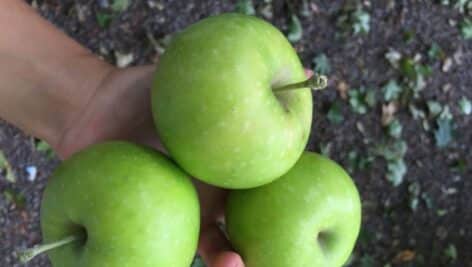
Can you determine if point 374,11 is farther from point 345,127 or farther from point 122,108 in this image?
point 122,108

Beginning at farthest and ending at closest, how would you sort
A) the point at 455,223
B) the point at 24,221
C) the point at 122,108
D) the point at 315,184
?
the point at 455,223 → the point at 24,221 → the point at 122,108 → the point at 315,184

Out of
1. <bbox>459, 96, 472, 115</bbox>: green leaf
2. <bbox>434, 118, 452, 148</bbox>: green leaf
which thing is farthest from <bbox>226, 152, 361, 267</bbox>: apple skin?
<bbox>459, 96, 472, 115</bbox>: green leaf

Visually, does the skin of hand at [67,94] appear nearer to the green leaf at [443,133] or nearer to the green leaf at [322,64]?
the green leaf at [322,64]

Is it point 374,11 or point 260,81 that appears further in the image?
point 374,11

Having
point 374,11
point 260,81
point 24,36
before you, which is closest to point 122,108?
point 24,36

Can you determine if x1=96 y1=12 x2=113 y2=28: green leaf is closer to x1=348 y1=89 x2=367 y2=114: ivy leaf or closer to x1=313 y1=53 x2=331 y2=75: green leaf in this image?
x1=313 y1=53 x2=331 y2=75: green leaf

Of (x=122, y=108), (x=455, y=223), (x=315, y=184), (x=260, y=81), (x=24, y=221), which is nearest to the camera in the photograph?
(x=260, y=81)
